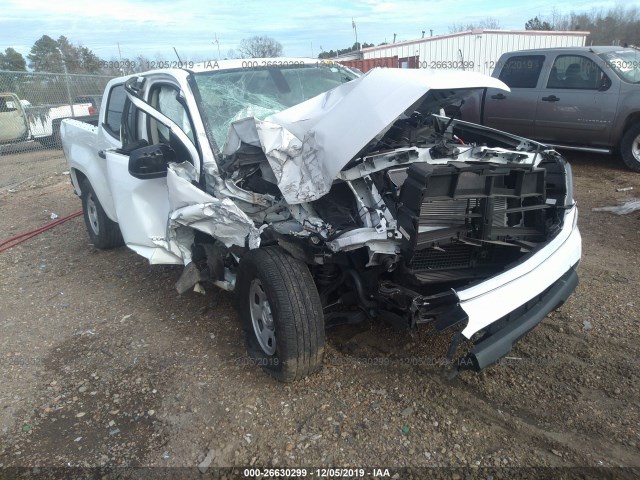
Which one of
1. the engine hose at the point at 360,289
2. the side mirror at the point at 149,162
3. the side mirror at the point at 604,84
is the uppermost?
the side mirror at the point at 149,162

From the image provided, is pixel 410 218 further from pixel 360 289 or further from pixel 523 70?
pixel 523 70

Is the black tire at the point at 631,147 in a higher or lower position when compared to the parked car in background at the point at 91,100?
lower

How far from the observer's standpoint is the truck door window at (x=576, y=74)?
757 cm

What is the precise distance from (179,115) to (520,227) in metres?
2.63

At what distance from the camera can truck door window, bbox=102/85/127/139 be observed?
4832mm

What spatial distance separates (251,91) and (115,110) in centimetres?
181

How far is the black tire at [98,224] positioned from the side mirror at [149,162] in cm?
217

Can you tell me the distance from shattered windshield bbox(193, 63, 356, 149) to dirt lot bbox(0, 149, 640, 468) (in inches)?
63.0

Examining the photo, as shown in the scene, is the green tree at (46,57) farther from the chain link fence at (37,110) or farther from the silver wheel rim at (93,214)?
the silver wheel rim at (93,214)

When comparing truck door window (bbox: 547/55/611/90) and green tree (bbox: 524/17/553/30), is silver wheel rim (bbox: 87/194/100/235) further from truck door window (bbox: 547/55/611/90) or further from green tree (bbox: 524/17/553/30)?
green tree (bbox: 524/17/553/30)

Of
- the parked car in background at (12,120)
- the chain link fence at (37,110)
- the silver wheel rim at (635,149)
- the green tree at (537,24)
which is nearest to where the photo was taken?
the silver wheel rim at (635,149)

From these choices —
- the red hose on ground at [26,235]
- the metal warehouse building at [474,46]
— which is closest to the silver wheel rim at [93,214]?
the red hose on ground at [26,235]

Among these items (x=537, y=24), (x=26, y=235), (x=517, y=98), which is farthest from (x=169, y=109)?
(x=537, y=24)

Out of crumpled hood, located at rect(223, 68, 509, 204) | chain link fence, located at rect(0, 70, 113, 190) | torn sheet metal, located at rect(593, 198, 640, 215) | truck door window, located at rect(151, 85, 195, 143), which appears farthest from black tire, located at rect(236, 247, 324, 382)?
chain link fence, located at rect(0, 70, 113, 190)
